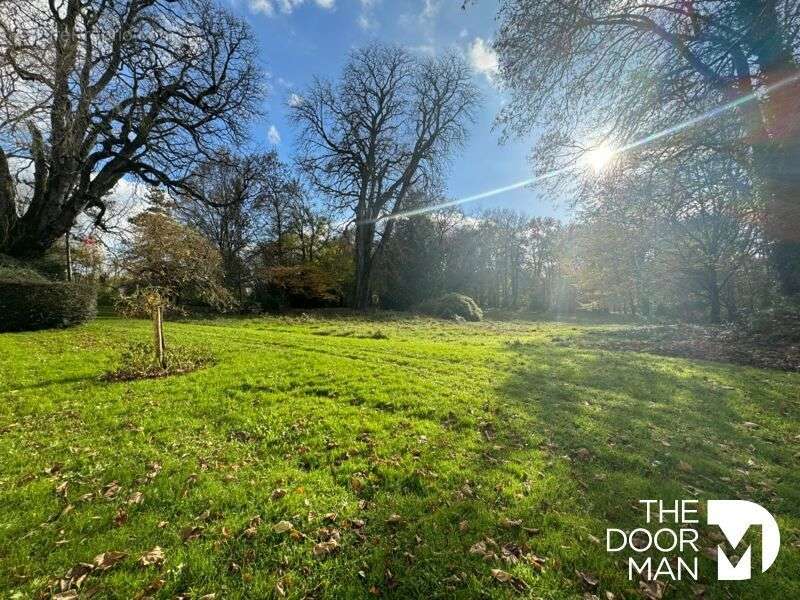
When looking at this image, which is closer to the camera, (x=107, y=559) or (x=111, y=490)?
(x=107, y=559)

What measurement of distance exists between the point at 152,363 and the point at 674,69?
1310cm

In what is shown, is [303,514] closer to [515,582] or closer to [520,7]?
[515,582]

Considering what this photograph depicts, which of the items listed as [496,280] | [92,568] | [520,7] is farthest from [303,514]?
[496,280]

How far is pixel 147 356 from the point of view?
24.4ft

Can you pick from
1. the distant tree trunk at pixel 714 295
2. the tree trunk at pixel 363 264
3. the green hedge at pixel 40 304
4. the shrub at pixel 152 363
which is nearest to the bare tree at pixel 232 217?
the tree trunk at pixel 363 264

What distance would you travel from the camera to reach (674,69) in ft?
27.7

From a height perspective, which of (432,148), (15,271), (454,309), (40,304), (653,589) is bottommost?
(653,589)

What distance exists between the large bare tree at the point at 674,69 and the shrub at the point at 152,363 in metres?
9.76

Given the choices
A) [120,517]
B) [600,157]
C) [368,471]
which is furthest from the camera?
[600,157]

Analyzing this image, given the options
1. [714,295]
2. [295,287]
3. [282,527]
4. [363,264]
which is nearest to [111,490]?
[282,527]

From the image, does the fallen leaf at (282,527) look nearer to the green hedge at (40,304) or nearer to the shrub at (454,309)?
the green hedge at (40,304)

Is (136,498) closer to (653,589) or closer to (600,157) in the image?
(653,589)

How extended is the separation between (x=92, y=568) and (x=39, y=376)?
19.0ft

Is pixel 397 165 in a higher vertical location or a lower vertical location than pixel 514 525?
higher
